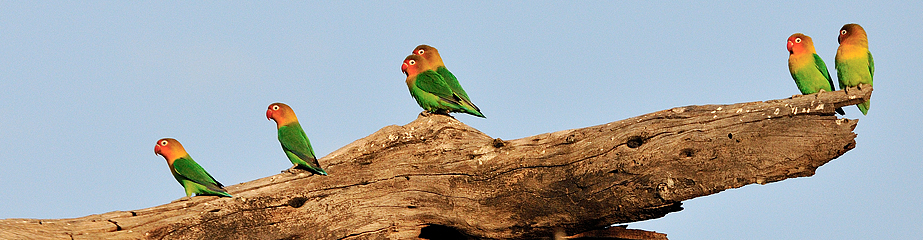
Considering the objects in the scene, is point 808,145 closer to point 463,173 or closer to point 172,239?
point 463,173

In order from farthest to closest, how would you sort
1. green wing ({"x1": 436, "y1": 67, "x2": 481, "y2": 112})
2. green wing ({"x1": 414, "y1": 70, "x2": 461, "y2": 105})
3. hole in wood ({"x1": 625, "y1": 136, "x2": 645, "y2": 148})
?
green wing ({"x1": 436, "y1": 67, "x2": 481, "y2": 112}) → green wing ({"x1": 414, "y1": 70, "x2": 461, "y2": 105}) → hole in wood ({"x1": 625, "y1": 136, "x2": 645, "y2": 148})

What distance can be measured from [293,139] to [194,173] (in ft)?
3.37

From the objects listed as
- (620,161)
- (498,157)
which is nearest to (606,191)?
(620,161)

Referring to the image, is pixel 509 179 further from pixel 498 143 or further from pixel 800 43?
pixel 800 43

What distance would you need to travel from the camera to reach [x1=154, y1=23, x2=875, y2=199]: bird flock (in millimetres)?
6344

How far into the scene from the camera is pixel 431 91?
7.68 meters

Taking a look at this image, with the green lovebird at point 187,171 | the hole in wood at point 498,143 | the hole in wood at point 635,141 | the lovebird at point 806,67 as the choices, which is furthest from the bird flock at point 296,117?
the lovebird at point 806,67

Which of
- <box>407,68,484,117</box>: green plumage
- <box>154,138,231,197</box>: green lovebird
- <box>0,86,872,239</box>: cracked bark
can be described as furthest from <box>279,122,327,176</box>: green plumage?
<box>407,68,484,117</box>: green plumage

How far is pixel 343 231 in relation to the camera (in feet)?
22.6

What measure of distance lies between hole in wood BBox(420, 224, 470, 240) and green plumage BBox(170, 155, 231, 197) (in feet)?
6.62

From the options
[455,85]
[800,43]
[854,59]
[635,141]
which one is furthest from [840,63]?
[455,85]

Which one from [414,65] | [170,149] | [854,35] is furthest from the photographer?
[414,65]

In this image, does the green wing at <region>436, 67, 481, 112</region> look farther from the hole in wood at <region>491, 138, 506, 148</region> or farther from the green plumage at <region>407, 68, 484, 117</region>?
the hole in wood at <region>491, 138, 506, 148</region>

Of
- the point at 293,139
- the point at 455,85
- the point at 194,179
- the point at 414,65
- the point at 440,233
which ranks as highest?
the point at 414,65
